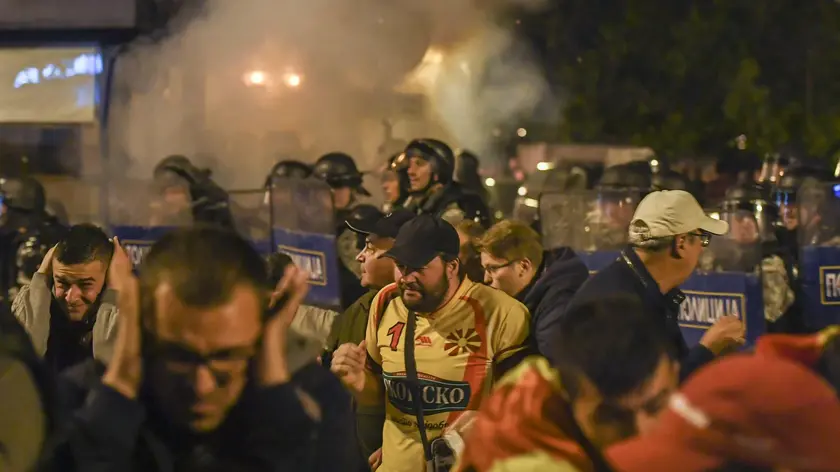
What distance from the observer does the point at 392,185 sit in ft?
25.0

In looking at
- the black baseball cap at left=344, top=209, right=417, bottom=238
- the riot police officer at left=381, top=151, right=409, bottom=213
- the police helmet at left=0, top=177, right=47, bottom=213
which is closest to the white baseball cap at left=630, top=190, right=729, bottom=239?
the black baseball cap at left=344, top=209, right=417, bottom=238

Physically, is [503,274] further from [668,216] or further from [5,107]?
[5,107]

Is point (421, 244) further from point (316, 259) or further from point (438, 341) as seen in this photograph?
point (316, 259)

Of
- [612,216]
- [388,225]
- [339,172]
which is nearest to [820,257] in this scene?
[612,216]

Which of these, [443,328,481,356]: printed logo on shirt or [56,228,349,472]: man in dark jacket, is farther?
[443,328,481,356]: printed logo on shirt

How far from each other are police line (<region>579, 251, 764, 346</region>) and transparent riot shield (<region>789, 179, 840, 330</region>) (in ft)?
2.31

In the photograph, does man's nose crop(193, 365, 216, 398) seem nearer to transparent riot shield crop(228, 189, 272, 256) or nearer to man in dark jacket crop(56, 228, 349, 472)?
man in dark jacket crop(56, 228, 349, 472)

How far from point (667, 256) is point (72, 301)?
1971 millimetres

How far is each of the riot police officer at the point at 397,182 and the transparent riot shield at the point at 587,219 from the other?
840 mm

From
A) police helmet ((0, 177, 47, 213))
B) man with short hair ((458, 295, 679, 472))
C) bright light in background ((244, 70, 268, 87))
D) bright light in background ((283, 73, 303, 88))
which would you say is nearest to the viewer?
man with short hair ((458, 295, 679, 472))

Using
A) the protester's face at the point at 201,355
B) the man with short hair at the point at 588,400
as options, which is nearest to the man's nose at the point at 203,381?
the protester's face at the point at 201,355

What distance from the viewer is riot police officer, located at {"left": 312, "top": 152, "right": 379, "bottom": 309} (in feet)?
19.7

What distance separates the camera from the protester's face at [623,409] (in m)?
2.15

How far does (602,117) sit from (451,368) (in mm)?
17976
